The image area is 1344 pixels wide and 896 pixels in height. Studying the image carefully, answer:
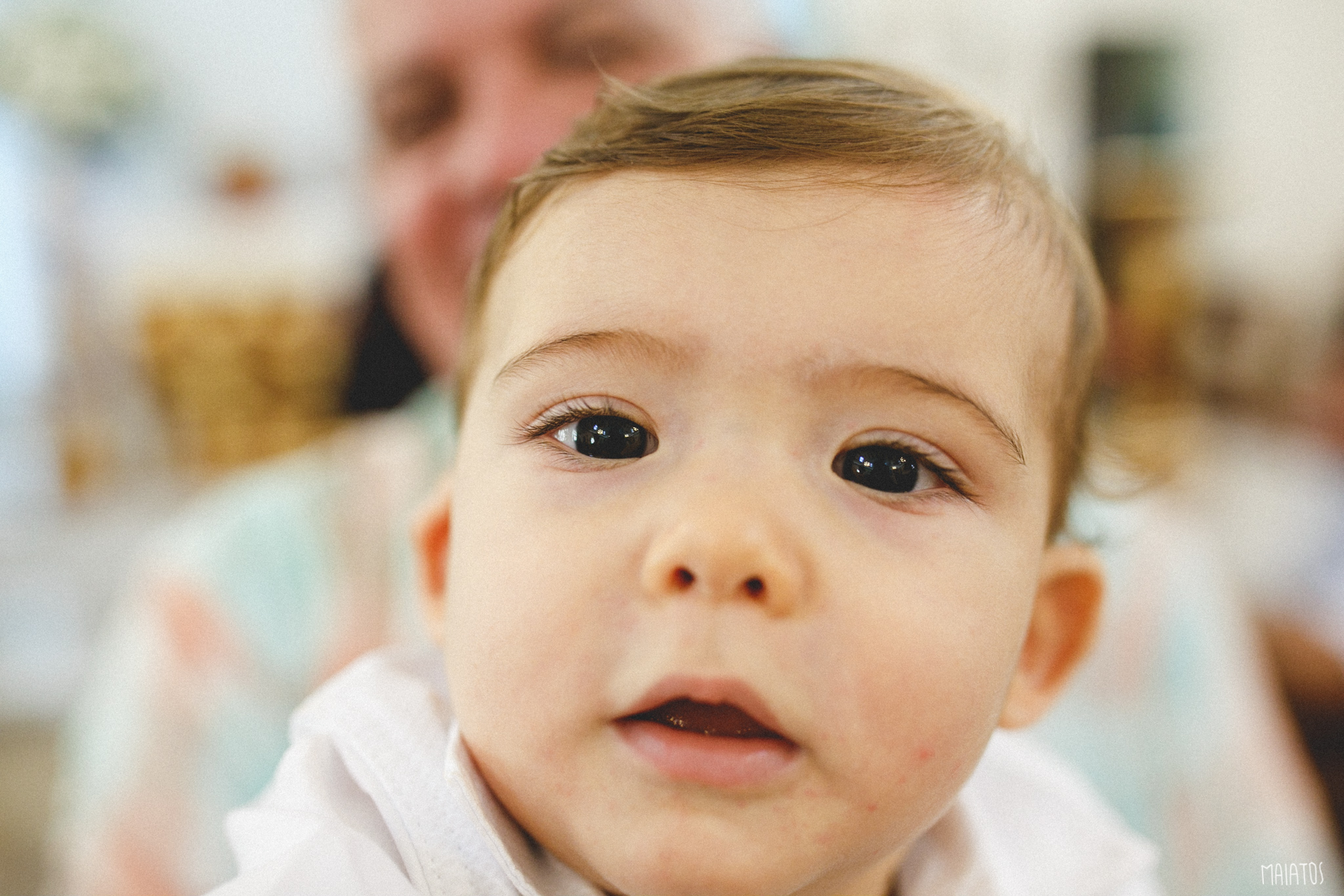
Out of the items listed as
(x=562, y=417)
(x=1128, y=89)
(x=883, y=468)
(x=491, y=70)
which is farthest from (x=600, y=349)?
(x=1128, y=89)

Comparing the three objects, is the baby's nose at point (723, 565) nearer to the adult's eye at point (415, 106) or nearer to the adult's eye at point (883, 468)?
the adult's eye at point (883, 468)

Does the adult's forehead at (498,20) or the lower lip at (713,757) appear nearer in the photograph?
the lower lip at (713,757)

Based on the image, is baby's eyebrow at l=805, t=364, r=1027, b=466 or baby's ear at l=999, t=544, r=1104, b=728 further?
baby's ear at l=999, t=544, r=1104, b=728

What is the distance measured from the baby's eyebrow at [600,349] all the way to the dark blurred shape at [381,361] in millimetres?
750

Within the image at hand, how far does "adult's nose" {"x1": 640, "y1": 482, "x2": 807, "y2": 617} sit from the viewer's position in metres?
0.38

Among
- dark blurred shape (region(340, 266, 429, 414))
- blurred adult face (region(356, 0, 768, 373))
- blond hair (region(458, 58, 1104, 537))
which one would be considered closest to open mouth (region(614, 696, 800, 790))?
blond hair (region(458, 58, 1104, 537))

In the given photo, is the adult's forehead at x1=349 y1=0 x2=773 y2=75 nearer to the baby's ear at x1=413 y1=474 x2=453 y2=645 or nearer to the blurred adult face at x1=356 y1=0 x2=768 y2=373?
the blurred adult face at x1=356 y1=0 x2=768 y2=373

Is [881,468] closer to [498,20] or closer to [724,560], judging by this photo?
[724,560]

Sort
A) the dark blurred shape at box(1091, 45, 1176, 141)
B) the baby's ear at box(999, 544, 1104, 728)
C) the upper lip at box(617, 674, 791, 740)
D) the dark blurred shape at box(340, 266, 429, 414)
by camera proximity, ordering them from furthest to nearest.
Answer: the dark blurred shape at box(1091, 45, 1176, 141) → the dark blurred shape at box(340, 266, 429, 414) → the baby's ear at box(999, 544, 1104, 728) → the upper lip at box(617, 674, 791, 740)

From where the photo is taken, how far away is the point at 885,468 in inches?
17.6

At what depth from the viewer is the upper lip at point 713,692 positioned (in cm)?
38

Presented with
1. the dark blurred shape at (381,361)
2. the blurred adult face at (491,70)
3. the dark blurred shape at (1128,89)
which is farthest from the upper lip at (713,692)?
the dark blurred shape at (1128,89)

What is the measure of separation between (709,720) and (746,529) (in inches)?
3.1

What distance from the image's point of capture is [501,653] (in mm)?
416
